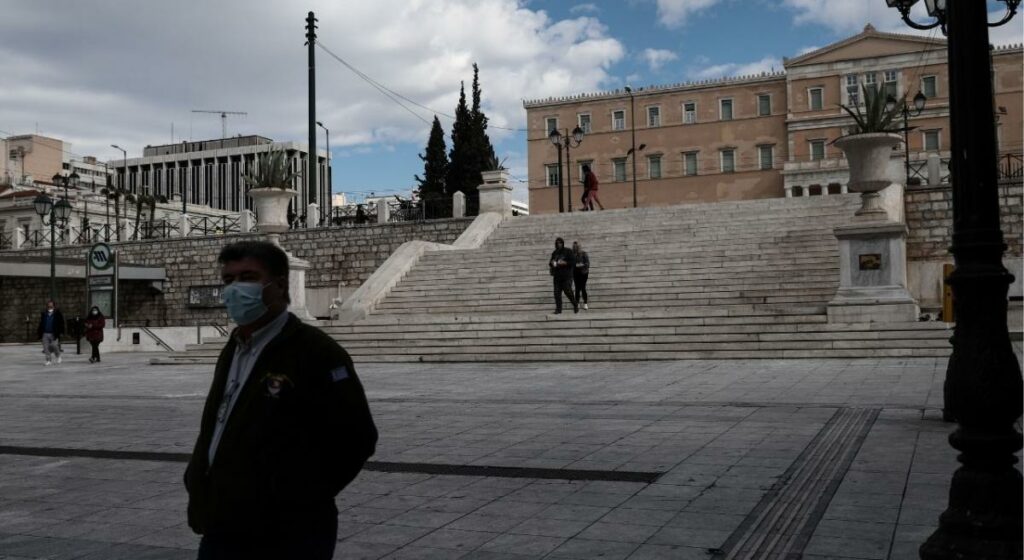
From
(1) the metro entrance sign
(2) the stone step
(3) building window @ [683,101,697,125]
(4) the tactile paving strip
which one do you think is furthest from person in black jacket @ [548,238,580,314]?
(3) building window @ [683,101,697,125]

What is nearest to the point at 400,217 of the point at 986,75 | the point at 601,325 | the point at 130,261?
the point at 130,261

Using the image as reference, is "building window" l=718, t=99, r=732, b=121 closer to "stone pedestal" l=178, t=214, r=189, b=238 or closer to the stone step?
"stone pedestal" l=178, t=214, r=189, b=238

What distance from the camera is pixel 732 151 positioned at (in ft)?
206

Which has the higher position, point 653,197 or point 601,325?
point 653,197

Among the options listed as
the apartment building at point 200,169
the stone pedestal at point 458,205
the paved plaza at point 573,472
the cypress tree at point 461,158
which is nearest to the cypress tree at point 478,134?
the cypress tree at point 461,158

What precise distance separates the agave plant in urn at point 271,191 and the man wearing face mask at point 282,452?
63.9 ft

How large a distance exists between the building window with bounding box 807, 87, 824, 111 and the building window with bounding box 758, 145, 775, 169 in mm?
3792

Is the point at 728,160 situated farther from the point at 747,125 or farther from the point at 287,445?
the point at 287,445

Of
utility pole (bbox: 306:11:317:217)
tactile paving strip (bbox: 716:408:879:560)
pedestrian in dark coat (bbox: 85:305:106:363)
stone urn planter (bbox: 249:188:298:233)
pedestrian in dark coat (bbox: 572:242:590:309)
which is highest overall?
utility pole (bbox: 306:11:317:217)

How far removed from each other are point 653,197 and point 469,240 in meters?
40.7

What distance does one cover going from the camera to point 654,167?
64.6m

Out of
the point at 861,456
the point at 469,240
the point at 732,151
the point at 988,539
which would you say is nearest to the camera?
the point at 988,539

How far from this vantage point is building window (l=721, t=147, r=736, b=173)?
6281 centimetres

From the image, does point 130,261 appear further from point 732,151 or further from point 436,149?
point 732,151
